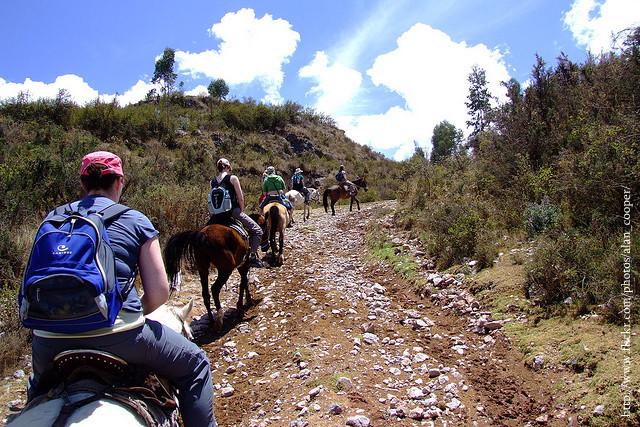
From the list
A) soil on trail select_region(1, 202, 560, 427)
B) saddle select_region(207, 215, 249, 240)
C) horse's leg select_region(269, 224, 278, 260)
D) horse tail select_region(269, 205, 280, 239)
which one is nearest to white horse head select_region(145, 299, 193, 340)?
soil on trail select_region(1, 202, 560, 427)

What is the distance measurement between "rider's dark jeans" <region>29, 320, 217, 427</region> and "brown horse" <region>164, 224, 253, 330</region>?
354 cm

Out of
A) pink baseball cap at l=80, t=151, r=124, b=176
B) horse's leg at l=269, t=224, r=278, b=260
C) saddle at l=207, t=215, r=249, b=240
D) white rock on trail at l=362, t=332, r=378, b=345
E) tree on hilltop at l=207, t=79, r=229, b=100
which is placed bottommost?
white rock on trail at l=362, t=332, r=378, b=345

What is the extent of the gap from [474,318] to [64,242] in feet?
18.2

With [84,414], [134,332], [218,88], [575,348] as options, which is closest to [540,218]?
[575,348]

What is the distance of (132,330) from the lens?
2.52 m

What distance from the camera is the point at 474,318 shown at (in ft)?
20.5

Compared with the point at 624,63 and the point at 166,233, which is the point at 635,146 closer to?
the point at 624,63

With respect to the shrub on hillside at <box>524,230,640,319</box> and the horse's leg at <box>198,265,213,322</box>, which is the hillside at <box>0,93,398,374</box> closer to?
the horse's leg at <box>198,265,213,322</box>

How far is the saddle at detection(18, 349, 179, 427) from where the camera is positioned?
2266 mm

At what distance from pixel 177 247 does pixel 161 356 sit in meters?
3.88

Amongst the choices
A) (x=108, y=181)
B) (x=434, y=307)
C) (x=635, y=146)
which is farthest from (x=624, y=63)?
(x=108, y=181)

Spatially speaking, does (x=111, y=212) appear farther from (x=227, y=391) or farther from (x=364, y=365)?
(x=364, y=365)

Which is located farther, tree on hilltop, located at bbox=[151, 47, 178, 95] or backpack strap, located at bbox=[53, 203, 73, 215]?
tree on hilltop, located at bbox=[151, 47, 178, 95]

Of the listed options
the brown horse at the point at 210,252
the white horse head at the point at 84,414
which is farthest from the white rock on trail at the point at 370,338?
the white horse head at the point at 84,414
